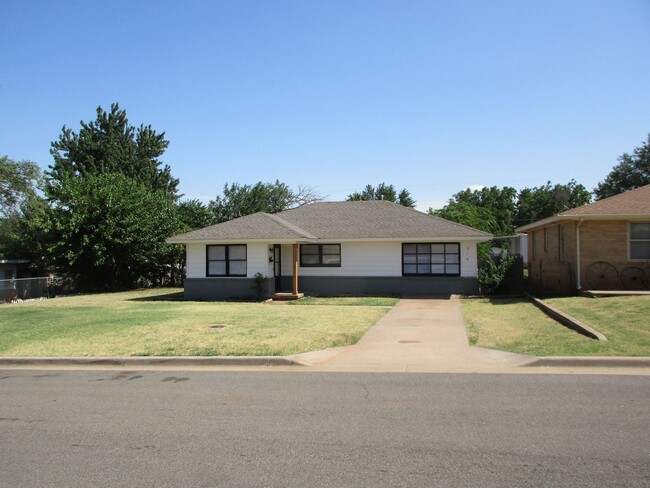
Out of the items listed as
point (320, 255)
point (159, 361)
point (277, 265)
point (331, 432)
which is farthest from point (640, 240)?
point (331, 432)

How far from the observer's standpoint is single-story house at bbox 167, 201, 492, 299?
24.2m

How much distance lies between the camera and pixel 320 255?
85.8 feet

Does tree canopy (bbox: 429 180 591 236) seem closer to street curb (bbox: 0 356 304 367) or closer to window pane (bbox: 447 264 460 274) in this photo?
window pane (bbox: 447 264 460 274)

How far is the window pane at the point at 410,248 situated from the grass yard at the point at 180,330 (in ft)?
21.2

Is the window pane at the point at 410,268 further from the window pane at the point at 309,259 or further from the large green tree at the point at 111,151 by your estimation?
the large green tree at the point at 111,151

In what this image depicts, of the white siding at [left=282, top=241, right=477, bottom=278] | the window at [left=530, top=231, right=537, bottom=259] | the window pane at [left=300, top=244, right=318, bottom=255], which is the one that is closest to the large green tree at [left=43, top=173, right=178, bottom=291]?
the window pane at [left=300, top=244, right=318, bottom=255]

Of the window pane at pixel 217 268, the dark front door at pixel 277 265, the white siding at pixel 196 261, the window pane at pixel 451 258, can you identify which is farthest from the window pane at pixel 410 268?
the white siding at pixel 196 261

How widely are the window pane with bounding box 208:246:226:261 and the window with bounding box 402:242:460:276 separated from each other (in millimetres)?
8278

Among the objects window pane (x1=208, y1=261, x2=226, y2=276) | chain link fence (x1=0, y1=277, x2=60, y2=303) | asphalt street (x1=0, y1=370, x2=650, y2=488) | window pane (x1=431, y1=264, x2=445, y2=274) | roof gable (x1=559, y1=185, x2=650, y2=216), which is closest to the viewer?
asphalt street (x1=0, y1=370, x2=650, y2=488)

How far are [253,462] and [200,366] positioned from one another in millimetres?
5099

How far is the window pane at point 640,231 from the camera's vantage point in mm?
19281

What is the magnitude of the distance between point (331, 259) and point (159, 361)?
16.4 metres

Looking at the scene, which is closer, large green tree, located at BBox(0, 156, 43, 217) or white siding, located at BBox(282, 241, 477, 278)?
white siding, located at BBox(282, 241, 477, 278)

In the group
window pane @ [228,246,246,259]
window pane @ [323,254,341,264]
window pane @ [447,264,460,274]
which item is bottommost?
window pane @ [447,264,460,274]
